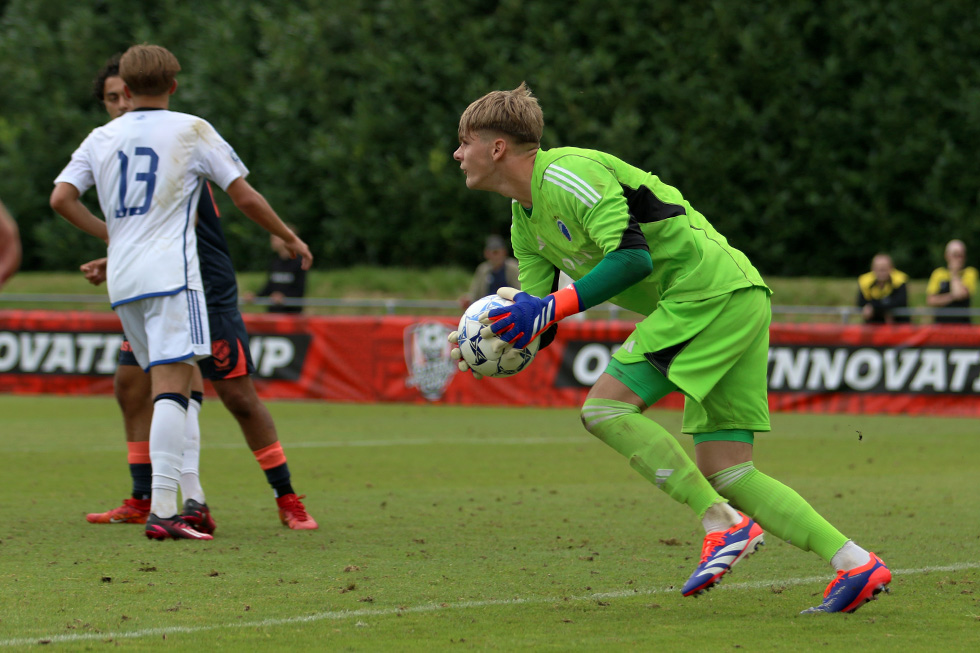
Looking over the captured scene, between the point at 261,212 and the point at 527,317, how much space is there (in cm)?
215

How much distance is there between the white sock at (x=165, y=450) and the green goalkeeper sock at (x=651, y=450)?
7.68 feet

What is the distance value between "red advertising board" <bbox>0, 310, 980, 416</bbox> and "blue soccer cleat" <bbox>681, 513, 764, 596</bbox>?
33.9 feet

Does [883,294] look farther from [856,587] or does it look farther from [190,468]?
[856,587]

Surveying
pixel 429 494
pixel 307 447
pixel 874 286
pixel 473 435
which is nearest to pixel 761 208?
pixel 874 286

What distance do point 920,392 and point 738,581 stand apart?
10.3 metres

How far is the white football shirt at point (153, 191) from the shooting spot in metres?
5.73

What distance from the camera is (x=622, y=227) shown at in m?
4.18

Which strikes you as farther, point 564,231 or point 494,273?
point 494,273

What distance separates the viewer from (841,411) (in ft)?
48.0

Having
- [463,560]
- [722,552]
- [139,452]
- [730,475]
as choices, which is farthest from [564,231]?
[139,452]

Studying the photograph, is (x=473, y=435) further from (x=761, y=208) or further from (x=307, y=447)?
(x=761, y=208)

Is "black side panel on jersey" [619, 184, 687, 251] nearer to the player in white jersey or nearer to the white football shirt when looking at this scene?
the player in white jersey

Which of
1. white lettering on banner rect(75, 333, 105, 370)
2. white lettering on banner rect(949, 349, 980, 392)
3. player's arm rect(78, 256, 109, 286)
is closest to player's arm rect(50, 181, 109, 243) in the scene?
player's arm rect(78, 256, 109, 286)

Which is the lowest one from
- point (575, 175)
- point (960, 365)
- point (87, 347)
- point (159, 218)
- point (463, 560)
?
point (87, 347)
